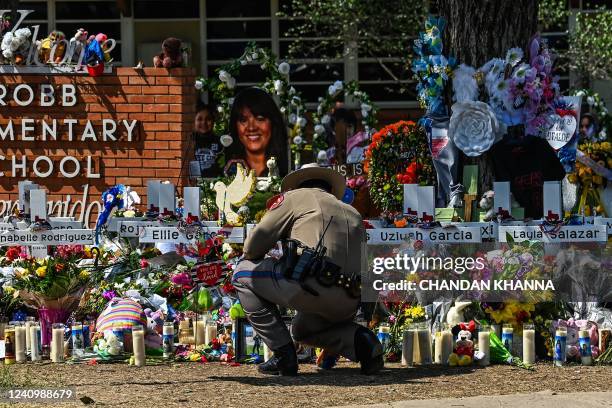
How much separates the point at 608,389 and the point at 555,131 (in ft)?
10.0

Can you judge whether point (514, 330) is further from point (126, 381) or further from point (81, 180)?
point (81, 180)

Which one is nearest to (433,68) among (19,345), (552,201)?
(552,201)

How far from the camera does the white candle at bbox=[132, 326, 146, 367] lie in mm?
8602

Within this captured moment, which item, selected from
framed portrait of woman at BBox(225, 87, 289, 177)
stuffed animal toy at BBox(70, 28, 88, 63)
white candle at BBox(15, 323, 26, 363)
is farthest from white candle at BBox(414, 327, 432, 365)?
stuffed animal toy at BBox(70, 28, 88, 63)

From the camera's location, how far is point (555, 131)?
405 inches

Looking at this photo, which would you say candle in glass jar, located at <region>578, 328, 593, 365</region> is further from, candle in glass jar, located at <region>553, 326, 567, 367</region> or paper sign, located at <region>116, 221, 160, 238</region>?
paper sign, located at <region>116, 221, 160, 238</region>

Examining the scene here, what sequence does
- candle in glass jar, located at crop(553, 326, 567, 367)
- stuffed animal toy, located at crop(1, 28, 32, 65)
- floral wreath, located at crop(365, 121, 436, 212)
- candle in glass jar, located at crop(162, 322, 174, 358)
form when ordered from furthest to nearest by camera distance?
stuffed animal toy, located at crop(1, 28, 32, 65), floral wreath, located at crop(365, 121, 436, 212), candle in glass jar, located at crop(162, 322, 174, 358), candle in glass jar, located at crop(553, 326, 567, 367)

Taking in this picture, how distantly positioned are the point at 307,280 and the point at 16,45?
5543 millimetres

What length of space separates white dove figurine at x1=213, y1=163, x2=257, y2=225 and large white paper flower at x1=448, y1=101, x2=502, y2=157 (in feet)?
5.26

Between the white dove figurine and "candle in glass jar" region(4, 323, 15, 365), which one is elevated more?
the white dove figurine

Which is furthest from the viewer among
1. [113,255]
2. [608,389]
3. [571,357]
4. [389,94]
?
[389,94]

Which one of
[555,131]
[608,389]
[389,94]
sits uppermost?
[389,94]

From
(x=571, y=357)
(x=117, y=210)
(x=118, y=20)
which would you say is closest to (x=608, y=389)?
(x=571, y=357)

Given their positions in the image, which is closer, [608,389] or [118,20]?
[608,389]
